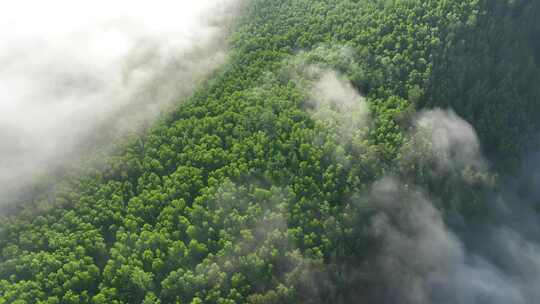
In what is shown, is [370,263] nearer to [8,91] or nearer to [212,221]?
[212,221]

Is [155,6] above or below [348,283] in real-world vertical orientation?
above

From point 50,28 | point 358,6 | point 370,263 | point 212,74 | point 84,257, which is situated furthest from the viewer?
point 50,28

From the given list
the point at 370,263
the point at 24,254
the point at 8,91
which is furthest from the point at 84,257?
the point at 8,91

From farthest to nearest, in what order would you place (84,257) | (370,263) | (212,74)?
(212,74), (370,263), (84,257)

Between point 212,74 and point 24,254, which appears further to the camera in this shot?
point 212,74

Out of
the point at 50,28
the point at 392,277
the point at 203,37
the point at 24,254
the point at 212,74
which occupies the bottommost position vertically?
the point at 24,254

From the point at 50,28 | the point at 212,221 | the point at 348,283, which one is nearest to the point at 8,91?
the point at 50,28
